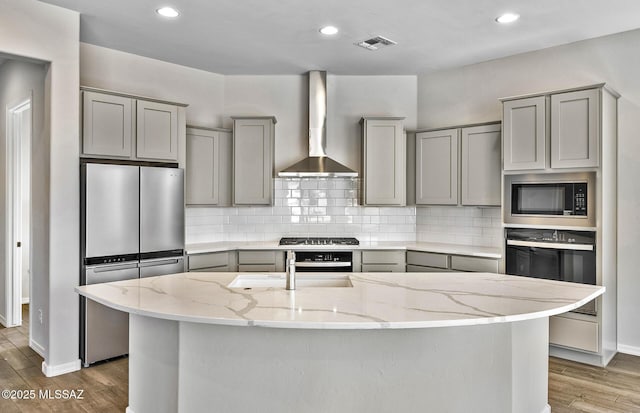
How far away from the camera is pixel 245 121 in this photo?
5.02 metres

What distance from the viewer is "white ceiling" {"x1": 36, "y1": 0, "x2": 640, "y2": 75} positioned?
135 inches

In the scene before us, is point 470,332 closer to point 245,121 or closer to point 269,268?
point 269,268

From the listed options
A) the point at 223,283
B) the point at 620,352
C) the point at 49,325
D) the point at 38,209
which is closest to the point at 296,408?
the point at 223,283

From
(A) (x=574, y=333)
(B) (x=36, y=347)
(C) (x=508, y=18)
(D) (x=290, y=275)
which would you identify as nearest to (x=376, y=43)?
(C) (x=508, y=18)

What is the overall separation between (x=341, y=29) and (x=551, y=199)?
8.03ft

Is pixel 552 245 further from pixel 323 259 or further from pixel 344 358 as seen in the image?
pixel 344 358

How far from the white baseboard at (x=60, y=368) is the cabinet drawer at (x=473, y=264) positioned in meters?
3.59

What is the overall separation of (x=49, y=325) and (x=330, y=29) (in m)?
3.46

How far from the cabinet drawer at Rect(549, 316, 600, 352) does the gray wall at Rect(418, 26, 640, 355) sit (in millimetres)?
555

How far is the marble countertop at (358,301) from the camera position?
1891 millimetres

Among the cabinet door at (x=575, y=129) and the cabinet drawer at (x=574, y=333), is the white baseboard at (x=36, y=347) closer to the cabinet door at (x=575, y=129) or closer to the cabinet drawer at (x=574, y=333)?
the cabinet drawer at (x=574, y=333)

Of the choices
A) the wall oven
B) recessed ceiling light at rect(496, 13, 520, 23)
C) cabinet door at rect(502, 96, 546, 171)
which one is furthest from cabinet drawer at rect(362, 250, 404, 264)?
recessed ceiling light at rect(496, 13, 520, 23)

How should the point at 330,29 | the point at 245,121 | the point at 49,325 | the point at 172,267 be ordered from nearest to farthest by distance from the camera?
1. the point at 49,325
2. the point at 330,29
3. the point at 172,267
4. the point at 245,121

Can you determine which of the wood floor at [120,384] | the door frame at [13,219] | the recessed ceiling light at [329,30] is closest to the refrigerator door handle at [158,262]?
the wood floor at [120,384]
